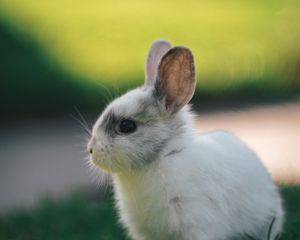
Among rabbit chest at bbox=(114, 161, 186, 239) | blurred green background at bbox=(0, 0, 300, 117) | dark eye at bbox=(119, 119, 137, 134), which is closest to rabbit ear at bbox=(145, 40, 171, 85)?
dark eye at bbox=(119, 119, 137, 134)

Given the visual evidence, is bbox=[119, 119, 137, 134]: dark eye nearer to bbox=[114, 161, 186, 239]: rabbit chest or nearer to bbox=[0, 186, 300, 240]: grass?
bbox=[114, 161, 186, 239]: rabbit chest

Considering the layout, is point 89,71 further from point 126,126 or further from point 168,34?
point 126,126

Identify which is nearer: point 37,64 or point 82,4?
point 37,64

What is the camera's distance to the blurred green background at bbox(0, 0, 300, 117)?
27.3ft

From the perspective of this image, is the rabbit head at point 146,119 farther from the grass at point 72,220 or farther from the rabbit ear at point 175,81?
the grass at point 72,220

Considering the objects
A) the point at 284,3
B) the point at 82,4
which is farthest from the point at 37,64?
the point at 284,3

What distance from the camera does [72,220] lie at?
17.8 feet

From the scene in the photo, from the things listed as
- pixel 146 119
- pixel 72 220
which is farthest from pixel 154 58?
pixel 72 220

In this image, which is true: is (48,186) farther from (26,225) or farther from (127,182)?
(127,182)

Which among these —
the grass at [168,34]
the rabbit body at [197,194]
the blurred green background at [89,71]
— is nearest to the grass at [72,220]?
the blurred green background at [89,71]

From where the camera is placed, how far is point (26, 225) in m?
5.34

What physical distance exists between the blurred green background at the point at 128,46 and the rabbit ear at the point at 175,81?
10.2 feet

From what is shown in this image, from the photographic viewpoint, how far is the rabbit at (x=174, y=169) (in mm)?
3803

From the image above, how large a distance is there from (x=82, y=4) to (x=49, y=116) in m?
4.10
